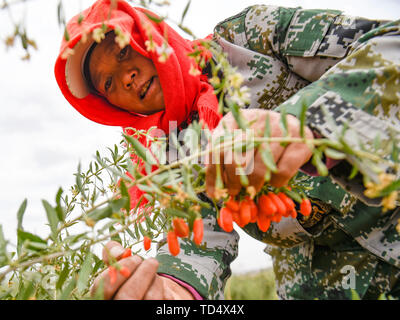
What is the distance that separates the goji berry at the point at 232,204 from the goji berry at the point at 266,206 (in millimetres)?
43

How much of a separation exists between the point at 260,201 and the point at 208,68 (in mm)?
927

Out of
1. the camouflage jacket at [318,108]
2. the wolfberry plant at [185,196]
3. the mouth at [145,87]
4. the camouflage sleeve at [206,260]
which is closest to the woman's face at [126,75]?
the mouth at [145,87]

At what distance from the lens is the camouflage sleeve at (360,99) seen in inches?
23.7

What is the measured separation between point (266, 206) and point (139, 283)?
32cm

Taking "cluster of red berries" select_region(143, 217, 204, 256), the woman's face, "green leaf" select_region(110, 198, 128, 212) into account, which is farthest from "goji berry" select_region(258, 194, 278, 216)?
the woman's face

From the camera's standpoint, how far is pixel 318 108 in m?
0.62

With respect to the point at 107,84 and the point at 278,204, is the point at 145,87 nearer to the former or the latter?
the point at 107,84

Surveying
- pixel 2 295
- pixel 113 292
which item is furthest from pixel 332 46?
pixel 2 295

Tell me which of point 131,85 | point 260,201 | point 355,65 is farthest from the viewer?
point 131,85

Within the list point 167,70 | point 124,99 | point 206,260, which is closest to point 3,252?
point 206,260

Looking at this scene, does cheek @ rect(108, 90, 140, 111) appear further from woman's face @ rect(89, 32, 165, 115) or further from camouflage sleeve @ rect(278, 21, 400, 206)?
camouflage sleeve @ rect(278, 21, 400, 206)

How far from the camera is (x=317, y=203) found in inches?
42.9

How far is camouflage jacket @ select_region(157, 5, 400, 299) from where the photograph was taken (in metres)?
0.68

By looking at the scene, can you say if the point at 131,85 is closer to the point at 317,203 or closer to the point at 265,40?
the point at 265,40
